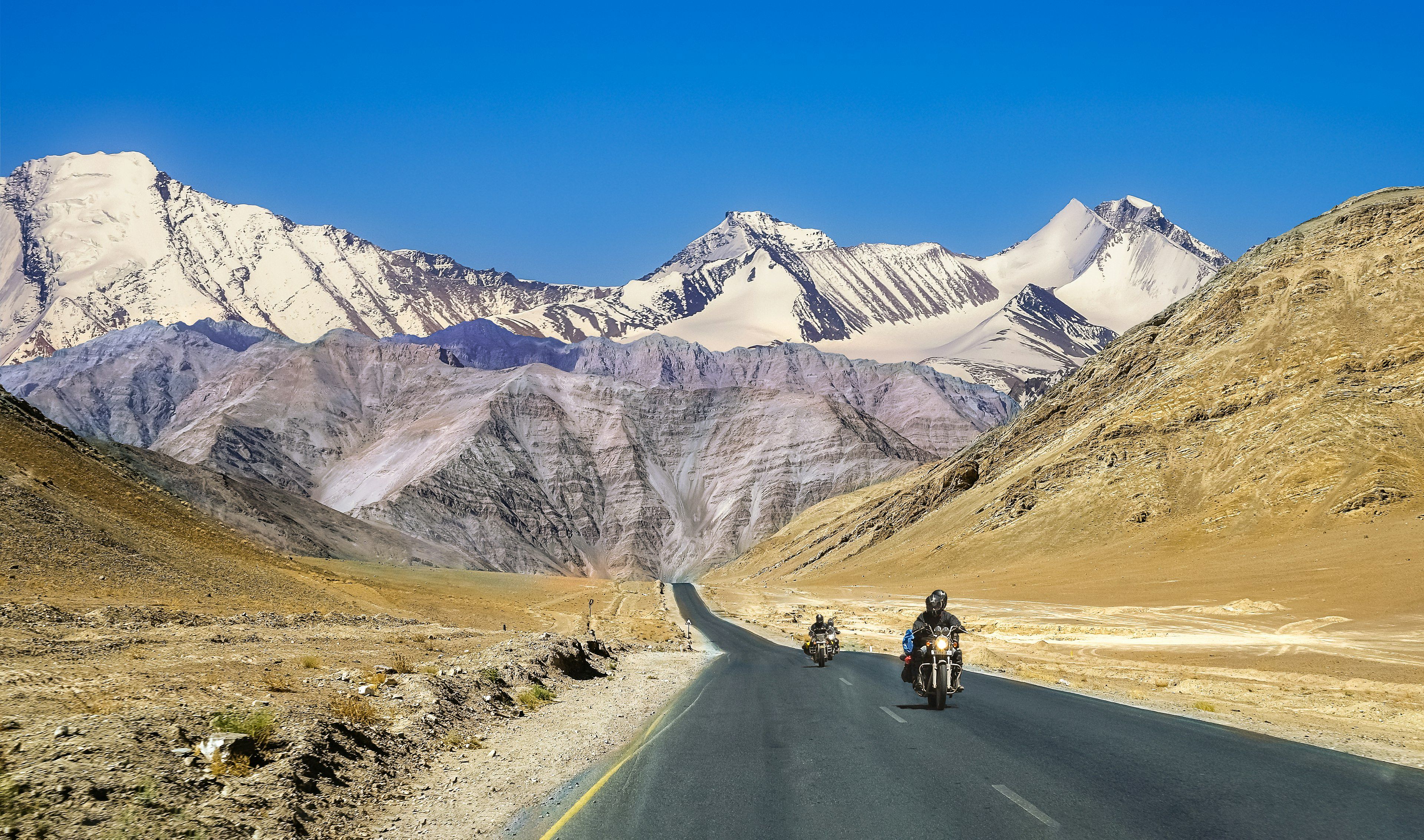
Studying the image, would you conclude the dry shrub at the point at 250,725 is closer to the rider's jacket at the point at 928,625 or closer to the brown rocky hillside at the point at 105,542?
the rider's jacket at the point at 928,625

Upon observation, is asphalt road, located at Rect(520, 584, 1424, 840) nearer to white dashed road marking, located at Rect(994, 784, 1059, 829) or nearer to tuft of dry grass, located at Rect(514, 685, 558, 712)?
white dashed road marking, located at Rect(994, 784, 1059, 829)

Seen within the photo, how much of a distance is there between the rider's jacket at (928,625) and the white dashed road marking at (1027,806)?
6874mm

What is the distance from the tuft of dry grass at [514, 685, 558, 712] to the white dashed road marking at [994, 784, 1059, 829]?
11113 millimetres

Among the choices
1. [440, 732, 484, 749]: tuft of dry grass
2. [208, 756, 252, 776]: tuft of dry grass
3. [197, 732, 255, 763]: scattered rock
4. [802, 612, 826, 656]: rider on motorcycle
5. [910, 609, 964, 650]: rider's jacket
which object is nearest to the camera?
[208, 756, 252, 776]: tuft of dry grass

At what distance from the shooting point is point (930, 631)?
1817cm

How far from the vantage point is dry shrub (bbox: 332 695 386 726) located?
46.3 ft

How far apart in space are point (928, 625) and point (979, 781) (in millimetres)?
7050

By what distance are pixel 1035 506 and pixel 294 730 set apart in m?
89.5

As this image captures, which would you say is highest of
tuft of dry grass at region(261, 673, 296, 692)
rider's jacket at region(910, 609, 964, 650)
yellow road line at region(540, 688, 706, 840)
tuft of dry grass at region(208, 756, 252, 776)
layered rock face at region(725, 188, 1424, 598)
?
layered rock face at region(725, 188, 1424, 598)

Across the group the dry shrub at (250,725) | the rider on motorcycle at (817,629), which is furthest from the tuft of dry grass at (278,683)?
the rider on motorcycle at (817,629)

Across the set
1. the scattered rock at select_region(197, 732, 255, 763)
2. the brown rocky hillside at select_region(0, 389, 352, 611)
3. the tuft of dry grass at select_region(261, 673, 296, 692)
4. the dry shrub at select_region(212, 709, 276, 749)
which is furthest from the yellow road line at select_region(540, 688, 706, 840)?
the brown rocky hillside at select_region(0, 389, 352, 611)

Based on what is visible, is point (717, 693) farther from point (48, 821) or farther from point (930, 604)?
point (48, 821)

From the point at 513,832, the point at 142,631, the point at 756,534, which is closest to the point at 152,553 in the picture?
the point at 142,631

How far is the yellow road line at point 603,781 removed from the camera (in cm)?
978
